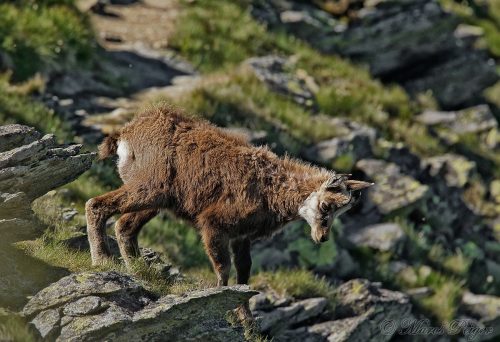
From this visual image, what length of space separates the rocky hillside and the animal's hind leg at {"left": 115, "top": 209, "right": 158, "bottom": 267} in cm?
32

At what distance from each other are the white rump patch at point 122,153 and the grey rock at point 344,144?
313 inches

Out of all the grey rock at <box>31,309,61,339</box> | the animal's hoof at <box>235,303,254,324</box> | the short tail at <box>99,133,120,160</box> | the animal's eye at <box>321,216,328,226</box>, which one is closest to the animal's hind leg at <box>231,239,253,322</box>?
the animal's hoof at <box>235,303,254,324</box>

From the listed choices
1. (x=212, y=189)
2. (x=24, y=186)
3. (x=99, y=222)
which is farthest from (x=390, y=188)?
(x=24, y=186)

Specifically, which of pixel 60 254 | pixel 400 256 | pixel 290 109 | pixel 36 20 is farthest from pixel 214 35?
pixel 60 254

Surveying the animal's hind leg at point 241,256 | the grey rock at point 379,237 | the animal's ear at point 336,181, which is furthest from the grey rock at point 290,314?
the grey rock at point 379,237

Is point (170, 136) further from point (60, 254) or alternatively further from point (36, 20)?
point (36, 20)

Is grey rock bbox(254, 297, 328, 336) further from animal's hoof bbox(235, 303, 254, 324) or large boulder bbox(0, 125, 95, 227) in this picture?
large boulder bbox(0, 125, 95, 227)

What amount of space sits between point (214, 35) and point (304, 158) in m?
5.41

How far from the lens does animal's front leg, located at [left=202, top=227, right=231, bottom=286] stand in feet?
37.2

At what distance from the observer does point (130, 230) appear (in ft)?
38.6

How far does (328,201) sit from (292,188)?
551 millimetres

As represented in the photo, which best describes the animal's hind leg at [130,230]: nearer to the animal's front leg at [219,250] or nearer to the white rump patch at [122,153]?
the white rump patch at [122,153]

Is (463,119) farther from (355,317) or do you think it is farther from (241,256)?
(241,256)

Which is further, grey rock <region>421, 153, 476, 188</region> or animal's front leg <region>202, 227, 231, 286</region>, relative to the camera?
grey rock <region>421, 153, 476, 188</region>
